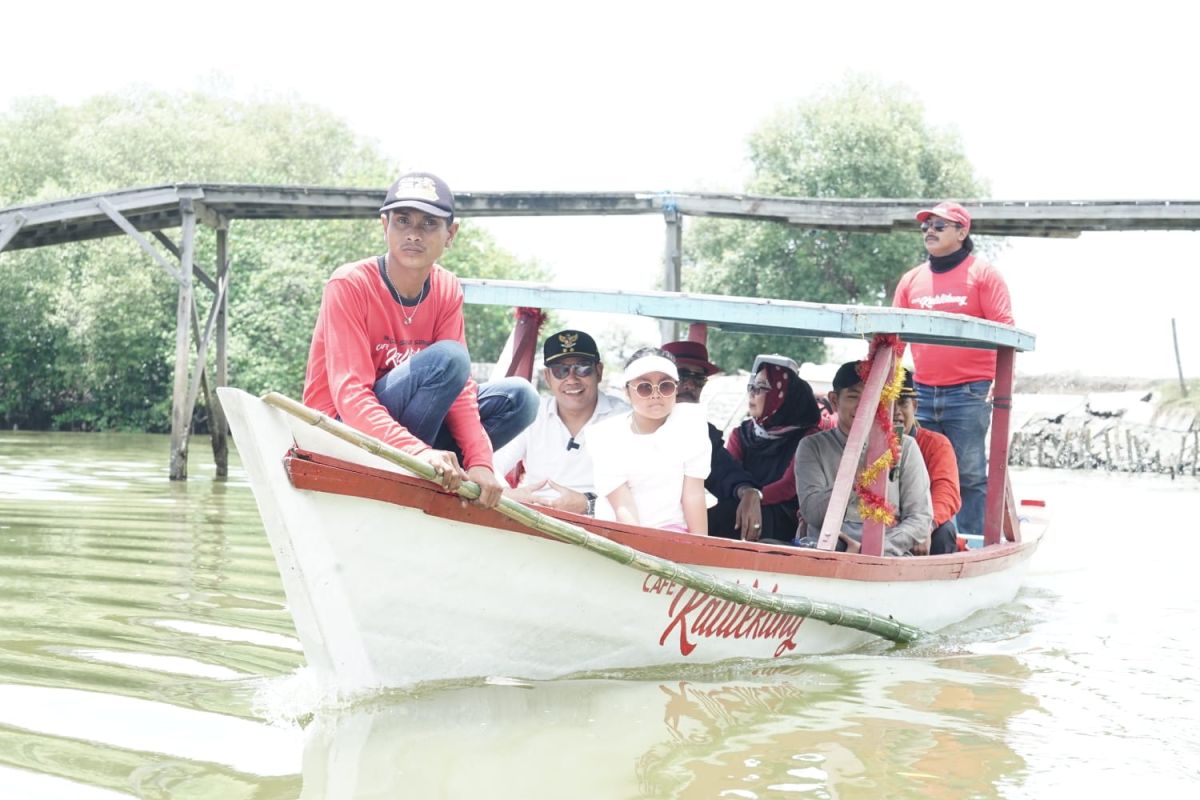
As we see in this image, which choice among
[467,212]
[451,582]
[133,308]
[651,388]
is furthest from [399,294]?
[133,308]

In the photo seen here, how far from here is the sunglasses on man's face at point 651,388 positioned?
5.02 meters

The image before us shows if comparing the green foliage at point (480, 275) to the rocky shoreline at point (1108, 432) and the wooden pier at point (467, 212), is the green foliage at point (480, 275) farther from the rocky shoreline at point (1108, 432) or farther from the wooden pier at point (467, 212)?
the wooden pier at point (467, 212)

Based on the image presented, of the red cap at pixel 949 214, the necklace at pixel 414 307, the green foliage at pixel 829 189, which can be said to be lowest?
the necklace at pixel 414 307

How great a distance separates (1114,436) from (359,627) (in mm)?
25130

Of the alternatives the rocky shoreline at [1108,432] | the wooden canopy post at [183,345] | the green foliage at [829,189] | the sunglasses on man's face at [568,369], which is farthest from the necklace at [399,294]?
the green foliage at [829,189]

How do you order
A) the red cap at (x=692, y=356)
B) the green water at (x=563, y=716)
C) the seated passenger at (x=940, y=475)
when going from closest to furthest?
the green water at (x=563, y=716)
the red cap at (x=692, y=356)
the seated passenger at (x=940, y=475)

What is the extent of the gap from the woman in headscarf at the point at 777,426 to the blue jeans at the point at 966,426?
1297mm

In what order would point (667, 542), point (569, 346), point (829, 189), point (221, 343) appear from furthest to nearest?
point (829, 189), point (221, 343), point (569, 346), point (667, 542)

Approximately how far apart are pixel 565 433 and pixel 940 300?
301 cm

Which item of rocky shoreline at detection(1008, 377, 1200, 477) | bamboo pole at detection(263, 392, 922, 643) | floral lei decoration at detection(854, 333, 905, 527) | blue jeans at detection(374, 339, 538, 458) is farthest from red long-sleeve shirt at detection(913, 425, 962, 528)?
rocky shoreline at detection(1008, 377, 1200, 477)

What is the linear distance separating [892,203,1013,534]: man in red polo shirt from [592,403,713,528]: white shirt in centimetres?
289

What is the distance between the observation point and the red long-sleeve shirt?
652 centimetres

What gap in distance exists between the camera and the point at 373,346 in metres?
4.24

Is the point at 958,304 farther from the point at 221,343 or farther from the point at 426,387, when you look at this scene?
the point at 221,343
